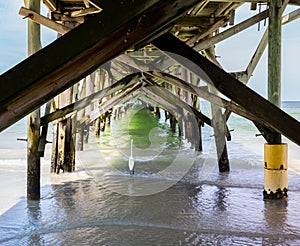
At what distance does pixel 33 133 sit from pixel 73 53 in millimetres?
2507

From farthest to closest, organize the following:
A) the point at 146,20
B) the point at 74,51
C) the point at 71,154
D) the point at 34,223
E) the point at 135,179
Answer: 1. the point at 71,154
2. the point at 135,179
3. the point at 34,223
4. the point at 146,20
5. the point at 74,51

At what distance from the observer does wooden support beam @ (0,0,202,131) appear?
132 centimetres

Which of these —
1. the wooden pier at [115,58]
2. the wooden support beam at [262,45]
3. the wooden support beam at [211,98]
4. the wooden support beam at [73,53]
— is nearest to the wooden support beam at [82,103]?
the wooden pier at [115,58]

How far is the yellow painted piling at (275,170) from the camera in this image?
3.42 metres

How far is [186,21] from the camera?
466 centimetres

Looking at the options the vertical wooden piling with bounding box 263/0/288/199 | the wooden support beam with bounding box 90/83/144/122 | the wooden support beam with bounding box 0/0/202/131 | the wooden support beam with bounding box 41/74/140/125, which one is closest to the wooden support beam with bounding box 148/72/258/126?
the vertical wooden piling with bounding box 263/0/288/199

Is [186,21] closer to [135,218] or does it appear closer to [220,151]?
[220,151]

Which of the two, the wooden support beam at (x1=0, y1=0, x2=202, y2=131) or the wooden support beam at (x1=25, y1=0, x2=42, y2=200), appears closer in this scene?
the wooden support beam at (x1=0, y1=0, x2=202, y2=131)

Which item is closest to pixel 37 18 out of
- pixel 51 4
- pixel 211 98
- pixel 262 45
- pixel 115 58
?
pixel 51 4

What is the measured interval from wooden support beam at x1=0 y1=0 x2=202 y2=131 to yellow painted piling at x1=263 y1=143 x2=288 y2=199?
231 cm

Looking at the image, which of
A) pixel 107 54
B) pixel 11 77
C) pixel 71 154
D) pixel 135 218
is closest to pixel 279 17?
pixel 135 218

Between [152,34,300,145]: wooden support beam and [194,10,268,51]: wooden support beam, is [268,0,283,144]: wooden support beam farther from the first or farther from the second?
[152,34,300,145]: wooden support beam

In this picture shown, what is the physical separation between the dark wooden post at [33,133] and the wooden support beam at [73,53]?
226 cm

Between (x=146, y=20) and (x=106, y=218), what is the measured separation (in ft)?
6.88
